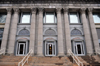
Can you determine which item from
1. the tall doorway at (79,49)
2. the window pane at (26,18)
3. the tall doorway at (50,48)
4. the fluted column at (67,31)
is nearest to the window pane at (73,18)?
the fluted column at (67,31)

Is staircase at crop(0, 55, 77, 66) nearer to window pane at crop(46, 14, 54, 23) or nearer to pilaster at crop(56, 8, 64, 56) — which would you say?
pilaster at crop(56, 8, 64, 56)

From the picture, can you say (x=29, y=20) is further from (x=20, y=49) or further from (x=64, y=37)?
(x=64, y=37)

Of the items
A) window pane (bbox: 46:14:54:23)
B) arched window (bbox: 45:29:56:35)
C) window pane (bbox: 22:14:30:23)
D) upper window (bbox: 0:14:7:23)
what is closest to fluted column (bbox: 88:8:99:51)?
arched window (bbox: 45:29:56:35)

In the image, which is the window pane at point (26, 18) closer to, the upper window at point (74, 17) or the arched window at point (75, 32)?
the upper window at point (74, 17)

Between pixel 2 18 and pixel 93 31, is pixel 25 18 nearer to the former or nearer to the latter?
pixel 2 18

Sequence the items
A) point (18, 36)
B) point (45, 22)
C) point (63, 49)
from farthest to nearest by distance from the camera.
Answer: point (45, 22) < point (18, 36) < point (63, 49)

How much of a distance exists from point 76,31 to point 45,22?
652cm

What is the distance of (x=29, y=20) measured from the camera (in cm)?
1970

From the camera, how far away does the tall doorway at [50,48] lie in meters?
17.2

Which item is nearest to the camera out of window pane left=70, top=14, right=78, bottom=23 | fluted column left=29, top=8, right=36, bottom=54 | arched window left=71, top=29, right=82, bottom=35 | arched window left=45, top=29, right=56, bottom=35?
fluted column left=29, top=8, right=36, bottom=54

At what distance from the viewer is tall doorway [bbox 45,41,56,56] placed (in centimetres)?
1722

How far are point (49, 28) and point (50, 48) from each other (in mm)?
3925

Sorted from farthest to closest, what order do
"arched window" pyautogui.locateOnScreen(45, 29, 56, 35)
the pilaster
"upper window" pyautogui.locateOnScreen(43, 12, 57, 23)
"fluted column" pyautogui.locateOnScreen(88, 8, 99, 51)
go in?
"upper window" pyautogui.locateOnScreen(43, 12, 57, 23) < "arched window" pyautogui.locateOnScreen(45, 29, 56, 35) < "fluted column" pyautogui.locateOnScreen(88, 8, 99, 51) < the pilaster

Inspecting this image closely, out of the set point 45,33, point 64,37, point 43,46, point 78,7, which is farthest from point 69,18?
point 43,46
